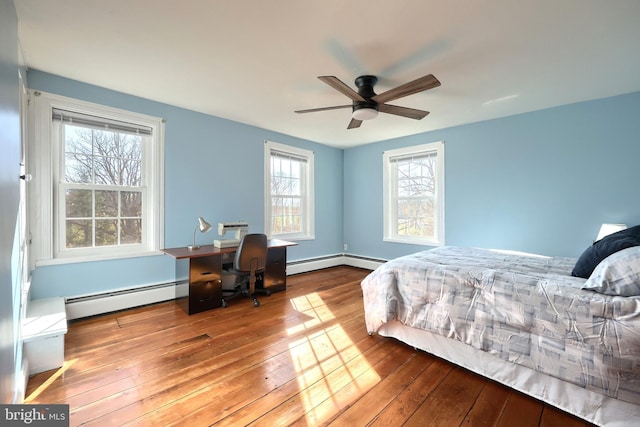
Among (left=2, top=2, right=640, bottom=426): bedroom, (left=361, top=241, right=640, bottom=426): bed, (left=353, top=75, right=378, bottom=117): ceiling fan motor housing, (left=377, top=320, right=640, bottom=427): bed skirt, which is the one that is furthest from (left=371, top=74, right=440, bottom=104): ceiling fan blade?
(left=377, top=320, right=640, bottom=427): bed skirt

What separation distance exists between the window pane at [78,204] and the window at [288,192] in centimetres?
218

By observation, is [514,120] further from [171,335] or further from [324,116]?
[171,335]

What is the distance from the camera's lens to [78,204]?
111 inches

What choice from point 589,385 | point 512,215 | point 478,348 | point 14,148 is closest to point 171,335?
point 14,148

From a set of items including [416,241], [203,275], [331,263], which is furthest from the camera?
[331,263]

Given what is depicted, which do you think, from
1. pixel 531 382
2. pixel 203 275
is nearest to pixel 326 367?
pixel 531 382

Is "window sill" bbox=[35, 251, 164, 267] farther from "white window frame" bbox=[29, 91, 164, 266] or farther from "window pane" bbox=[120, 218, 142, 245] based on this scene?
"window pane" bbox=[120, 218, 142, 245]

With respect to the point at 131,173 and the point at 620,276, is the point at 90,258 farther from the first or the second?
the point at 620,276

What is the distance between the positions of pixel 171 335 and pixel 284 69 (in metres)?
2.66

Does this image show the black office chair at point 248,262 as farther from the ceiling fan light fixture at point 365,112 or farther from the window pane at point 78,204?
the ceiling fan light fixture at point 365,112

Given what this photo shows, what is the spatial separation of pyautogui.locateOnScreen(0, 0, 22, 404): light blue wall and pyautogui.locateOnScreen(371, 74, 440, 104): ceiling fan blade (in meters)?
2.37

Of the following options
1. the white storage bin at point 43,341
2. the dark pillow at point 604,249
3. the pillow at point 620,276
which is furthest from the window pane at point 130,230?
the dark pillow at point 604,249

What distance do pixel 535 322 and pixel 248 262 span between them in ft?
8.90

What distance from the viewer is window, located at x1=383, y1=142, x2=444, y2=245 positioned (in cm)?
431
